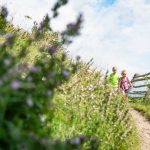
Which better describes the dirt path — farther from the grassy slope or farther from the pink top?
the grassy slope

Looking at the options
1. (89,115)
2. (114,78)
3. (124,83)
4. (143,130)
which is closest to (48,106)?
(89,115)

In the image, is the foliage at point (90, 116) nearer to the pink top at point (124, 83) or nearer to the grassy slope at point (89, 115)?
the grassy slope at point (89, 115)

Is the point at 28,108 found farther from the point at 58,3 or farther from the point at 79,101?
the point at 79,101

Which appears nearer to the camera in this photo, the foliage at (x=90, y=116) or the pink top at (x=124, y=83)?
the foliage at (x=90, y=116)

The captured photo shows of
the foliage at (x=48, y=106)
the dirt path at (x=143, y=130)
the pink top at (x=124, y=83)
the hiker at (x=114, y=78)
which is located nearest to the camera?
the foliage at (x=48, y=106)

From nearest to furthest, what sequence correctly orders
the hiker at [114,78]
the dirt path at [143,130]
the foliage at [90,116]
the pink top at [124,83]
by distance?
the foliage at [90,116] → the dirt path at [143,130] → the hiker at [114,78] → the pink top at [124,83]

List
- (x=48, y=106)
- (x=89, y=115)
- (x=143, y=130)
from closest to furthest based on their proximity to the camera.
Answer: (x=48, y=106), (x=89, y=115), (x=143, y=130)

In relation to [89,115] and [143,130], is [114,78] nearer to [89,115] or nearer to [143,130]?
[143,130]

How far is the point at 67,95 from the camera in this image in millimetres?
7703

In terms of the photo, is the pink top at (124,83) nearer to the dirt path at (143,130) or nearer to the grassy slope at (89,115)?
the dirt path at (143,130)

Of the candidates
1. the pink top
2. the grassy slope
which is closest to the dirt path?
the pink top

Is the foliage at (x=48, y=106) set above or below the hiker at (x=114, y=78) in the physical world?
below

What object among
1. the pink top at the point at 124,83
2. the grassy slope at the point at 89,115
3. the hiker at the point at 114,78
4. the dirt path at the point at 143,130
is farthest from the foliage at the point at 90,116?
the pink top at the point at 124,83

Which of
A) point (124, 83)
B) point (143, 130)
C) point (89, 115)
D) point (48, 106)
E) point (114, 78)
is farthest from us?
point (124, 83)
